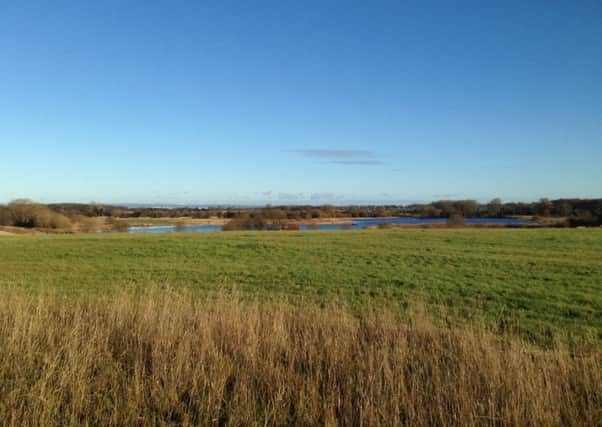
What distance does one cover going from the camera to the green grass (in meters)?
10.7

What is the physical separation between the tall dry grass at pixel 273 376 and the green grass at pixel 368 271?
2884 millimetres

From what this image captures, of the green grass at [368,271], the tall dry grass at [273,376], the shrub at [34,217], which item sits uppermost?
the shrub at [34,217]

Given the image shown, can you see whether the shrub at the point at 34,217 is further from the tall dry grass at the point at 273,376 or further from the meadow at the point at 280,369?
the tall dry grass at the point at 273,376

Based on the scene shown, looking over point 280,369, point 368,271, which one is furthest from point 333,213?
point 280,369

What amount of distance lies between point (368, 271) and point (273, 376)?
1248 centimetres

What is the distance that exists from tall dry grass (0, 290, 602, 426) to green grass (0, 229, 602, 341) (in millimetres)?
2884

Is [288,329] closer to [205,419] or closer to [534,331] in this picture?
[205,419]

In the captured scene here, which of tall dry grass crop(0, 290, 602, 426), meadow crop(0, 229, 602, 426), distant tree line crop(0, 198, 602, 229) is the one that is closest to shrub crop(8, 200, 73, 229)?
distant tree line crop(0, 198, 602, 229)

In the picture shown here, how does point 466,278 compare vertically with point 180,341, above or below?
below

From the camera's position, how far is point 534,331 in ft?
26.9

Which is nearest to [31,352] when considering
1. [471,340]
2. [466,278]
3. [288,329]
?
[288,329]

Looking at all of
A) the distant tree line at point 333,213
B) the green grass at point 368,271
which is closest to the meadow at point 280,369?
the green grass at point 368,271

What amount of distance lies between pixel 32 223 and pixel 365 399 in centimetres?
7054

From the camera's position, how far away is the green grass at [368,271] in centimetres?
1067
